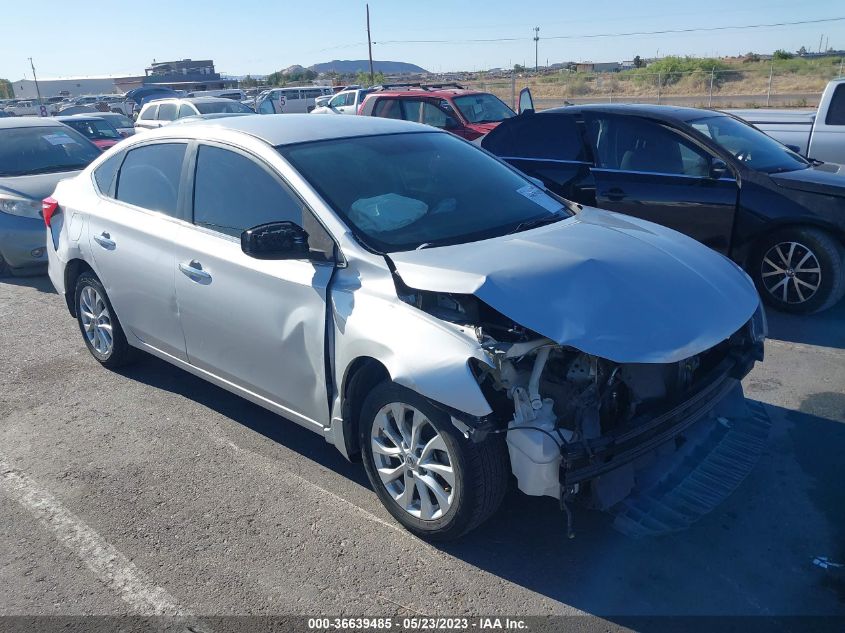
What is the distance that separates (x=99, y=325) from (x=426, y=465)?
3227 millimetres

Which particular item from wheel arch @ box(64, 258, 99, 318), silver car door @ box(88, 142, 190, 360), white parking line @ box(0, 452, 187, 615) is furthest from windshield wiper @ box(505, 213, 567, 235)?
wheel arch @ box(64, 258, 99, 318)

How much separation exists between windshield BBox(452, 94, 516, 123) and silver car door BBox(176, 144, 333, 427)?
1028 cm

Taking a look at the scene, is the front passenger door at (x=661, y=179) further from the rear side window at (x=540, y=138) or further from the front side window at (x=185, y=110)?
the front side window at (x=185, y=110)

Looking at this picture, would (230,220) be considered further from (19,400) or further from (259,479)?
(19,400)

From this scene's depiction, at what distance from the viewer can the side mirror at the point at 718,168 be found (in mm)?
6301

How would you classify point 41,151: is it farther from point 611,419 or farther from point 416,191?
point 611,419

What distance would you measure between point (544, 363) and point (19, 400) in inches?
157

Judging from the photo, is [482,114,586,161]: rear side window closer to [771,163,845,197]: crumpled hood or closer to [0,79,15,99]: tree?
[771,163,845,197]: crumpled hood

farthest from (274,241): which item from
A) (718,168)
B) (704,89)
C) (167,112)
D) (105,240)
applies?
(704,89)

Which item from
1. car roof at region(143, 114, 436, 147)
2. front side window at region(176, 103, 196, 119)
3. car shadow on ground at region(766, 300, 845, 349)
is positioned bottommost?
car shadow on ground at region(766, 300, 845, 349)

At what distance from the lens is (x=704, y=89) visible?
36.6 m

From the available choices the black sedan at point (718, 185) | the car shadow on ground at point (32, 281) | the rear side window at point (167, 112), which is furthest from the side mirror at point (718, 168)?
the rear side window at point (167, 112)

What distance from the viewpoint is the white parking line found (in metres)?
3.08

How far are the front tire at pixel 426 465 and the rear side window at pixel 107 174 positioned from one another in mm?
2880
